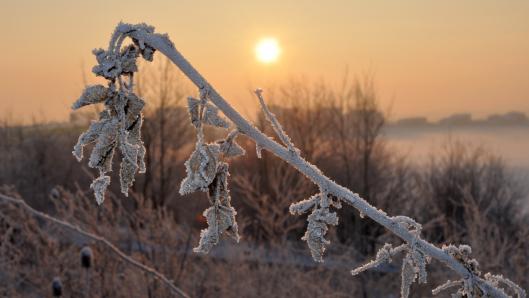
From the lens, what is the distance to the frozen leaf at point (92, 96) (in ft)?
3.30

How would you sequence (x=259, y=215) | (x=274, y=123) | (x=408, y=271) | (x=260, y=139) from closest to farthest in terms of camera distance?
(x=260, y=139), (x=274, y=123), (x=408, y=271), (x=259, y=215)

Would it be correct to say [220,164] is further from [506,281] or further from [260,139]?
[506,281]

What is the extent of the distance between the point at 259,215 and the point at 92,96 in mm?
14896

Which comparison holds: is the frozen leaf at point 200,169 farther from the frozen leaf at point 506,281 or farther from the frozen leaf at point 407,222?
the frozen leaf at point 506,281

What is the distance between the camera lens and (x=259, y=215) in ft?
51.9

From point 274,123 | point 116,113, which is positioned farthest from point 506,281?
point 116,113

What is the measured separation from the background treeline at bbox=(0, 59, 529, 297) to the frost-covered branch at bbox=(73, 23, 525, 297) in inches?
155

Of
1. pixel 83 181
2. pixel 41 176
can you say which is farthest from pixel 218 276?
pixel 83 181

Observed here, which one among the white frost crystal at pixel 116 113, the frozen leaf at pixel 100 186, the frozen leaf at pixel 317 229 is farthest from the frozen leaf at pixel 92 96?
the frozen leaf at pixel 317 229

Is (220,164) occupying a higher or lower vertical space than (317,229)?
higher

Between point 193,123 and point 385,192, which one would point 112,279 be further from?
point 385,192

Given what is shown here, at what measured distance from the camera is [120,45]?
1.02 m

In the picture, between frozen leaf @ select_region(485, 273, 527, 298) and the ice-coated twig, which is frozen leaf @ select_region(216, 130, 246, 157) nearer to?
the ice-coated twig

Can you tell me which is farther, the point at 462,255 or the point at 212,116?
the point at 462,255
